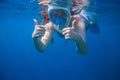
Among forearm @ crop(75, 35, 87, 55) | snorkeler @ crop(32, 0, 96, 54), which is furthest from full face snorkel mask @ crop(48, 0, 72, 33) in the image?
forearm @ crop(75, 35, 87, 55)

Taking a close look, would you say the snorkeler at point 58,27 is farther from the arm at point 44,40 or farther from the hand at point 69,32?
the hand at point 69,32

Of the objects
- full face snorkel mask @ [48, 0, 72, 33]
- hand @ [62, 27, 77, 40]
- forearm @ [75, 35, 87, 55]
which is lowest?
forearm @ [75, 35, 87, 55]

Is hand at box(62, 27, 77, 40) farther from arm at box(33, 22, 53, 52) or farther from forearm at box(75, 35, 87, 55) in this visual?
arm at box(33, 22, 53, 52)

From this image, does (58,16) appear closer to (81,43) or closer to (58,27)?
(58,27)

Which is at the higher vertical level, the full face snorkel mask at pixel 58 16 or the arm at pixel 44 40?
the full face snorkel mask at pixel 58 16

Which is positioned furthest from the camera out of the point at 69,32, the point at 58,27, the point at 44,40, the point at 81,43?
the point at 44,40

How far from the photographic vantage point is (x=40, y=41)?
877 centimetres

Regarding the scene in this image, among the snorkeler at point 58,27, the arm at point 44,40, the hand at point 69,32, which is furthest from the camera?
the arm at point 44,40

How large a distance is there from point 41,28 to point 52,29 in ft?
8.44

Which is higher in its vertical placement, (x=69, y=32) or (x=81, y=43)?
(x=69, y=32)

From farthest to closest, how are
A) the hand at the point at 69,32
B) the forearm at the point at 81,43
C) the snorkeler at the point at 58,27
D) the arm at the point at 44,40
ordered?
the arm at the point at 44,40, the snorkeler at the point at 58,27, the forearm at the point at 81,43, the hand at the point at 69,32

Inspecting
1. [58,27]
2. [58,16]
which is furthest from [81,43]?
[58,16]

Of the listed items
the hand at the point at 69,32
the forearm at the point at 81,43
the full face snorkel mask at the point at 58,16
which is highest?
the full face snorkel mask at the point at 58,16

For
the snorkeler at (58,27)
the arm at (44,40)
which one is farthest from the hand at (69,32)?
the arm at (44,40)
